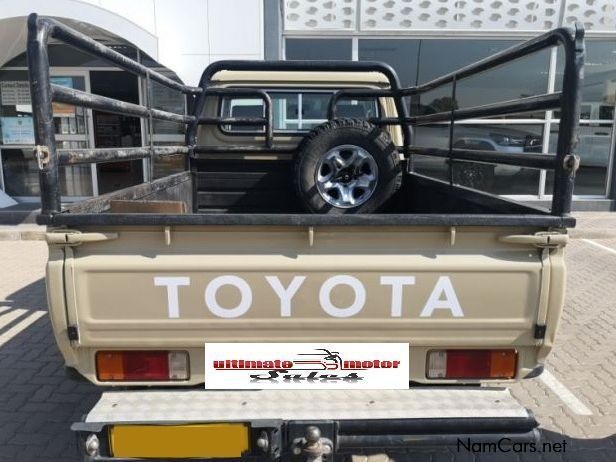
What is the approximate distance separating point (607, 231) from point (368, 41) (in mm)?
5367

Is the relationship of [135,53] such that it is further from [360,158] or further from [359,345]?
[359,345]

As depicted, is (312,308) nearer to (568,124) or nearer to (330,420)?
(330,420)

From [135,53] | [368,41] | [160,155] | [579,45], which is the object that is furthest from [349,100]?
[135,53]

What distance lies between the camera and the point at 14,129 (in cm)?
1016

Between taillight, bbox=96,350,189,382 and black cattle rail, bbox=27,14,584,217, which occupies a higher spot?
black cattle rail, bbox=27,14,584,217

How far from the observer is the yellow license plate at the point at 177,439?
181 centimetres

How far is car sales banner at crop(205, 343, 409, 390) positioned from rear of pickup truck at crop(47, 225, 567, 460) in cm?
3

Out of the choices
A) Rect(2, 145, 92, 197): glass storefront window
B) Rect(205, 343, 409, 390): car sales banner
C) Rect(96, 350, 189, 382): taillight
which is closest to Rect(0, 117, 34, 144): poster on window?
Rect(2, 145, 92, 197): glass storefront window

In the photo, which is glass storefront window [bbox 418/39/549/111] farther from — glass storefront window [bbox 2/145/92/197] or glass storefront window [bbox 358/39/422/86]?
glass storefront window [bbox 2/145/92/197]

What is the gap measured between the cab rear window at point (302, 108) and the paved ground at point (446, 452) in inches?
93.4

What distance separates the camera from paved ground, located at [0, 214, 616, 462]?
2.87 metres

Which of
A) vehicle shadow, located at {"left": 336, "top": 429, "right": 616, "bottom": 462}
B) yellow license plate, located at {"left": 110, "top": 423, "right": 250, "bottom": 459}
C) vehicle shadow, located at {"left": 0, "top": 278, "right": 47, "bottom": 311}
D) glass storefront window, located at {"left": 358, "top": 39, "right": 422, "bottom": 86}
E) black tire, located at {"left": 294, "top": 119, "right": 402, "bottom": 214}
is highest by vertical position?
glass storefront window, located at {"left": 358, "top": 39, "right": 422, "bottom": 86}

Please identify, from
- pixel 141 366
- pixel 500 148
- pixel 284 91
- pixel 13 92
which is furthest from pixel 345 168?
pixel 13 92

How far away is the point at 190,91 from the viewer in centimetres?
398
